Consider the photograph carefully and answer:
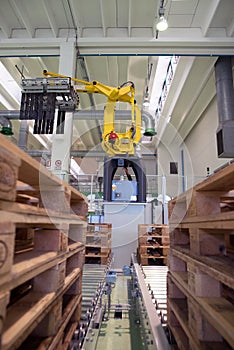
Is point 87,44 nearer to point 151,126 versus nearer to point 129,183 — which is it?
point 151,126

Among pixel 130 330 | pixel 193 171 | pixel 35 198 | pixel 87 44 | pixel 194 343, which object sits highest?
pixel 87 44

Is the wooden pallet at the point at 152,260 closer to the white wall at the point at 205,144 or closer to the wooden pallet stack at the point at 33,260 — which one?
the wooden pallet stack at the point at 33,260

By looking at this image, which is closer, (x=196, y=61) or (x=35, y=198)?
(x=35, y=198)

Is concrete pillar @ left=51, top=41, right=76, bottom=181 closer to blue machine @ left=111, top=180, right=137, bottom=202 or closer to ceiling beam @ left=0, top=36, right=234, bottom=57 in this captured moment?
ceiling beam @ left=0, top=36, right=234, bottom=57

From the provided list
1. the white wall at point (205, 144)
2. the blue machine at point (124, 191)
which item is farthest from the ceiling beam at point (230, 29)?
the blue machine at point (124, 191)

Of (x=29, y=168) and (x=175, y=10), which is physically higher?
(x=175, y=10)

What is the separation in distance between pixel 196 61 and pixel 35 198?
4.16m

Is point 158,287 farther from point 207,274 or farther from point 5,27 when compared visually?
point 5,27

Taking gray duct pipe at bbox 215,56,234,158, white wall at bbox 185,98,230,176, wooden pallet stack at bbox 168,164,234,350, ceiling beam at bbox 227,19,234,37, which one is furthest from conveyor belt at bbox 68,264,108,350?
ceiling beam at bbox 227,19,234,37

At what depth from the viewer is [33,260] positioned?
3.51ft

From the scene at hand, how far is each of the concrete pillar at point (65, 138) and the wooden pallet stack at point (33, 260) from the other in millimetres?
1898

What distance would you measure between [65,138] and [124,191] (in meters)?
2.01

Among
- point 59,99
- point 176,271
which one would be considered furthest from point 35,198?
point 59,99

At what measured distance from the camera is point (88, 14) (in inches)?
147
